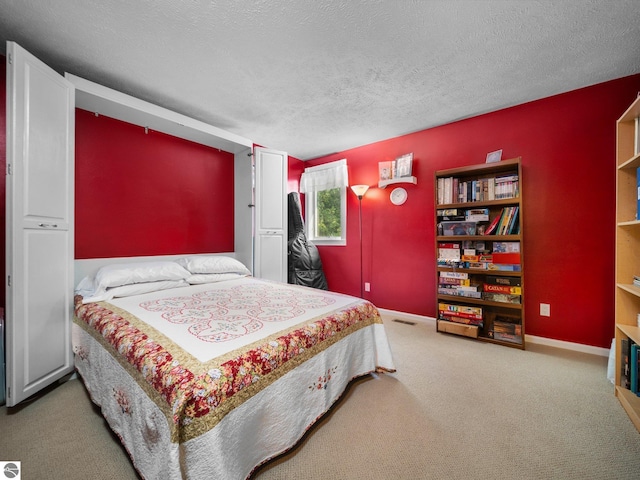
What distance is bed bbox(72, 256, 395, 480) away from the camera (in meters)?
0.92

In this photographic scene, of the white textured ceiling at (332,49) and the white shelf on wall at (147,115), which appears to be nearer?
the white textured ceiling at (332,49)

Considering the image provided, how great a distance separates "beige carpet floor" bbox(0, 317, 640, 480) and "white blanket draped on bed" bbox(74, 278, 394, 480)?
11 cm

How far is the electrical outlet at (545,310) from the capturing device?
8.33 ft

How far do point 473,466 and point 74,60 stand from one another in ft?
11.9

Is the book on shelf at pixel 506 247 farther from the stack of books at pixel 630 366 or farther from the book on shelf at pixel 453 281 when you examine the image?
the stack of books at pixel 630 366

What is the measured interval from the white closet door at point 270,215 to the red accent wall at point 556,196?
1715 mm

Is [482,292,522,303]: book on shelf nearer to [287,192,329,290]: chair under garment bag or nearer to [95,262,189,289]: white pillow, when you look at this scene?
[287,192,329,290]: chair under garment bag

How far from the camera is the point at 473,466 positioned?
120cm

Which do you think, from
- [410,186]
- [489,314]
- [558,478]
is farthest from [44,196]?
[489,314]

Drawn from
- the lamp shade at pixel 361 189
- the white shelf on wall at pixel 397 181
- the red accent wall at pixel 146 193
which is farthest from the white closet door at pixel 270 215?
the white shelf on wall at pixel 397 181

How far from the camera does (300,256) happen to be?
394cm

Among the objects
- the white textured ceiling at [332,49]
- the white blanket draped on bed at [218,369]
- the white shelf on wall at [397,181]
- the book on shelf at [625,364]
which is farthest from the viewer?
the white shelf on wall at [397,181]

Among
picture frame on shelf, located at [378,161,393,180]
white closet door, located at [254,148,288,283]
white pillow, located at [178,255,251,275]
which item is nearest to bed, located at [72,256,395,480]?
white pillow, located at [178,255,251,275]

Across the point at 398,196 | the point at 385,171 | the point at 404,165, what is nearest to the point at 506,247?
the point at 398,196
